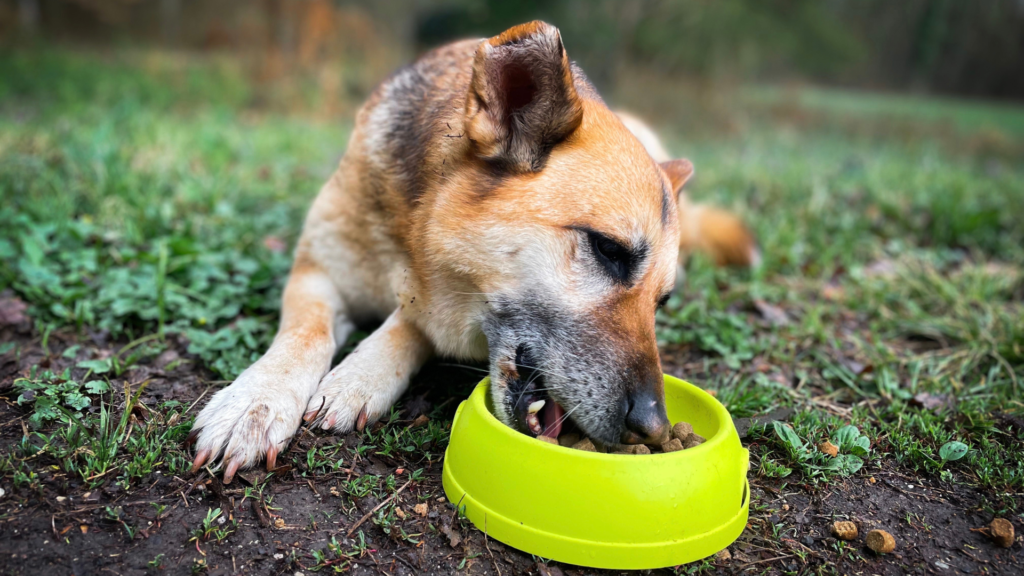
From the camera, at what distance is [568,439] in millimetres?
2279

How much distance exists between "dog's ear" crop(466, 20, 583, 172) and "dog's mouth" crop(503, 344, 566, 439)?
667 millimetres

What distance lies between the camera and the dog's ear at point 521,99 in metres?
2.15

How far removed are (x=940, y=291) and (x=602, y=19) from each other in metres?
8.45

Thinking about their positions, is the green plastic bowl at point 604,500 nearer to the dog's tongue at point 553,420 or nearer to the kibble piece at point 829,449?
the dog's tongue at point 553,420

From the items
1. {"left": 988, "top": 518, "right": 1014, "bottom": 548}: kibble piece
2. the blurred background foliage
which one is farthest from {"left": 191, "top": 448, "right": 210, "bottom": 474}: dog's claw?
the blurred background foliage

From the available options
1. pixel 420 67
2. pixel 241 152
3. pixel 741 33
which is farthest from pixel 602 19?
pixel 420 67

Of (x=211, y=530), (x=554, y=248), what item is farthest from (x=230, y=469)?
(x=554, y=248)

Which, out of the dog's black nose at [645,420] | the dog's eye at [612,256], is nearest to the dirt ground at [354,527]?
the dog's black nose at [645,420]

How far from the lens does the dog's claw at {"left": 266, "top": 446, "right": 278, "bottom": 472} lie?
212cm

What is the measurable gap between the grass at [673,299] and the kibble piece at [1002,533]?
0.16 meters

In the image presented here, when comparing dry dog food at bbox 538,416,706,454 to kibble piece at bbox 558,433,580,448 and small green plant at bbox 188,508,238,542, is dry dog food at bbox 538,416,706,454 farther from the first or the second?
small green plant at bbox 188,508,238,542

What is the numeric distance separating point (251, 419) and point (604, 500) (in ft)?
3.75

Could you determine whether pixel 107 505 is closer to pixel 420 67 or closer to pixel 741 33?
pixel 420 67

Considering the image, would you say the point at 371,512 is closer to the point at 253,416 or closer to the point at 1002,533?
the point at 253,416
